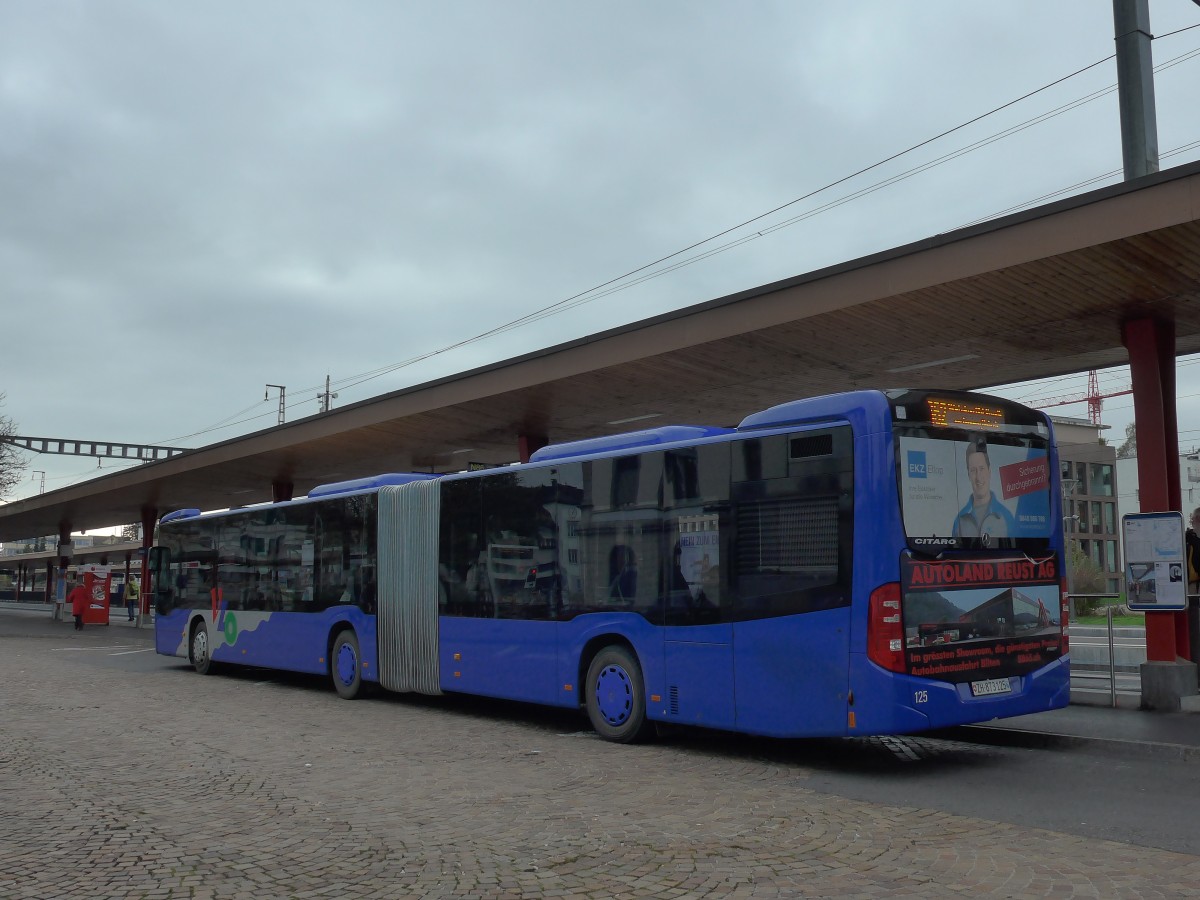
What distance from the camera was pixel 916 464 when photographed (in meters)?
9.17

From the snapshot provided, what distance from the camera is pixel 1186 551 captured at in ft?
42.6

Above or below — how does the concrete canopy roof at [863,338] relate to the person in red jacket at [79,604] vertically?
above

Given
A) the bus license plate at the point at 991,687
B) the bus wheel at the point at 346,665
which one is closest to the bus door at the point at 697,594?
the bus license plate at the point at 991,687

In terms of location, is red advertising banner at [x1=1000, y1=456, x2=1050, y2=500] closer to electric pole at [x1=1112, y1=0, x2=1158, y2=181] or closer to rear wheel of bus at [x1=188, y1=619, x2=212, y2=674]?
electric pole at [x1=1112, y1=0, x2=1158, y2=181]

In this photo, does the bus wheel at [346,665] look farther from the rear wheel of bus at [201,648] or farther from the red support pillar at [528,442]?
the red support pillar at [528,442]

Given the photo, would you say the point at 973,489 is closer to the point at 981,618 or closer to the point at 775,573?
the point at 981,618

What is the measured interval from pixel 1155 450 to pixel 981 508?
4738 mm

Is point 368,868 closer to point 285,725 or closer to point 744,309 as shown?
point 285,725

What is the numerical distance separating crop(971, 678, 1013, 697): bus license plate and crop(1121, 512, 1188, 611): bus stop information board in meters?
3.86

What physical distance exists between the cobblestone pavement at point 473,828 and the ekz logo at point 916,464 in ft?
8.79

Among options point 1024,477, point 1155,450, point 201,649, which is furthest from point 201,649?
point 1155,450

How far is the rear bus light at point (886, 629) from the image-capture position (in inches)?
344

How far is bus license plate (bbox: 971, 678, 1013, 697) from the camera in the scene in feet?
30.5

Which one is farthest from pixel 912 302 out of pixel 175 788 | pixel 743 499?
pixel 175 788
